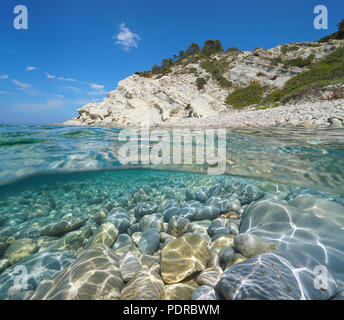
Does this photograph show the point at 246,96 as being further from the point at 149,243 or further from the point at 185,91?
the point at 149,243

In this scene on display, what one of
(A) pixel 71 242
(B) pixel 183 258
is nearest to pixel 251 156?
(B) pixel 183 258

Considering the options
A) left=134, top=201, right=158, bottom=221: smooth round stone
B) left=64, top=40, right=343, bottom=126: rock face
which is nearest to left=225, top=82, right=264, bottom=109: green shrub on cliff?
left=64, top=40, right=343, bottom=126: rock face

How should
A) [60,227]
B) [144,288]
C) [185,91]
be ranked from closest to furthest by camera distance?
[144,288] < [60,227] < [185,91]

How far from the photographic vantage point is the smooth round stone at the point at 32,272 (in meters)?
3.08

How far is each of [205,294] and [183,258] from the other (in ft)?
2.49

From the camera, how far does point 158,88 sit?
88.0 ft

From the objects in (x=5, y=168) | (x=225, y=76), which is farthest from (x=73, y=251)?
(x=225, y=76)

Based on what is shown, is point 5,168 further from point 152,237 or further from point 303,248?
point 303,248

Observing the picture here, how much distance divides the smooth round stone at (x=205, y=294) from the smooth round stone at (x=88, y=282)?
1.22 metres

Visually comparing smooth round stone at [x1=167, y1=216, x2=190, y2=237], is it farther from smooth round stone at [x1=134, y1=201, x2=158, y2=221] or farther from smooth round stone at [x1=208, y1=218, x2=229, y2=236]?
smooth round stone at [x1=134, y1=201, x2=158, y2=221]

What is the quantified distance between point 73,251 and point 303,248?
5.68 metres

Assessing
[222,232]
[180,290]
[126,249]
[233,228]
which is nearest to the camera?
[180,290]

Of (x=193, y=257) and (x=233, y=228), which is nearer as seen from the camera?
(x=193, y=257)

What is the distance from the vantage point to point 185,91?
28453 millimetres
